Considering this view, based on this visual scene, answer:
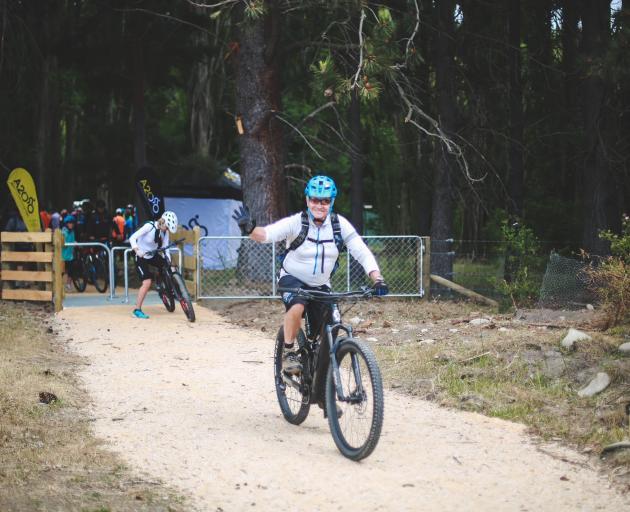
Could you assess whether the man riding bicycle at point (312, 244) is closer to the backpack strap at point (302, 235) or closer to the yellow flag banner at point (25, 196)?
the backpack strap at point (302, 235)

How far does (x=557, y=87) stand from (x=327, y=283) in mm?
16794

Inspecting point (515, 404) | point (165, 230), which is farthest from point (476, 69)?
point (515, 404)

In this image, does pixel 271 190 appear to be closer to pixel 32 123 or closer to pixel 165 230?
pixel 165 230

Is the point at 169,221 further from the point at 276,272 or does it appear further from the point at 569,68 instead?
the point at 569,68

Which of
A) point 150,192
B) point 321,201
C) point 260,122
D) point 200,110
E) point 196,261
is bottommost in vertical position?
point 196,261

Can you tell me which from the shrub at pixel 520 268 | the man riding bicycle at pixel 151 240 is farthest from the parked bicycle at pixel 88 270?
the shrub at pixel 520 268

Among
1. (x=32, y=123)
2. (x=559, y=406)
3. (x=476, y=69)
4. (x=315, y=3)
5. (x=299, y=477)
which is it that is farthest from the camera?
(x=32, y=123)

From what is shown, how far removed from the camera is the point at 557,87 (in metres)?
22.3

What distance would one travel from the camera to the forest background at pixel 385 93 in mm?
18047

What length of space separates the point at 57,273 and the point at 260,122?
531 centimetres

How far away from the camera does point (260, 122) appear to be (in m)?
19.0

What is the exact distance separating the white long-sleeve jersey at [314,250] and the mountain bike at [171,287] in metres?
7.30

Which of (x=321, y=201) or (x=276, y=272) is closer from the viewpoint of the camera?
(x=321, y=201)

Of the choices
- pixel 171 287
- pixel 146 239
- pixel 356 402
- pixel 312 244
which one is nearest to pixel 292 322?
pixel 312 244
